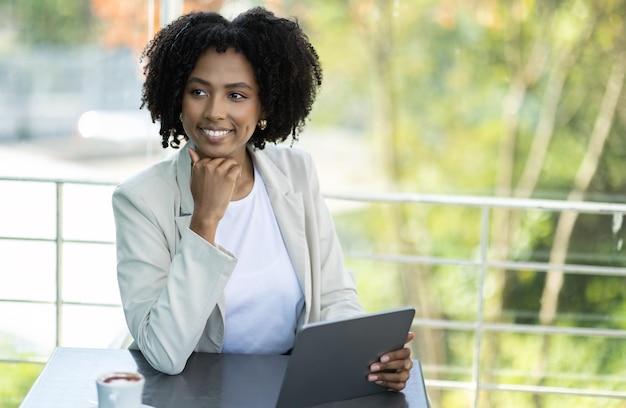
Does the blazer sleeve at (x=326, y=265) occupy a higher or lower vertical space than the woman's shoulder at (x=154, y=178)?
lower

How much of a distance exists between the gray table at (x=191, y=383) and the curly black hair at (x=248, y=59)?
0.59m

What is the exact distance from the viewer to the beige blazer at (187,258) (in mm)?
1699

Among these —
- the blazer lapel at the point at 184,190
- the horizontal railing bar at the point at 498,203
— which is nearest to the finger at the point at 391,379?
the blazer lapel at the point at 184,190

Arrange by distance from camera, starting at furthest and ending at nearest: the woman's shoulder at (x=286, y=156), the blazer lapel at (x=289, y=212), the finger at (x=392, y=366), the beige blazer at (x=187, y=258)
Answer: the woman's shoulder at (x=286, y=156), the blazer lapel at (x=289, y=212), the beige blazer at (x=187, y=258), the finger at (x=392, y=366)

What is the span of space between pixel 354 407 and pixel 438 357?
8.29 ft

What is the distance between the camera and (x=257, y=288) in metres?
1.92

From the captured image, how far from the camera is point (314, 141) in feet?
12.3

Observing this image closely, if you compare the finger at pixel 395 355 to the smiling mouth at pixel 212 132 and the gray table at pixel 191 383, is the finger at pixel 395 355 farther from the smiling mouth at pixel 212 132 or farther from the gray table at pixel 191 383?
the smiling mouth at pixel 212 132

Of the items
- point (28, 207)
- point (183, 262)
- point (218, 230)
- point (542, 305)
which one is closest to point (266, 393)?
point (183, 262)

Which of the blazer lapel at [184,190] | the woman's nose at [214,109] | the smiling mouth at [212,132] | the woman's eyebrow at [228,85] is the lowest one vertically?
the blazer lapel at [184,190]

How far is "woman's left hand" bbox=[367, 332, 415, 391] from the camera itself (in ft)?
5.15

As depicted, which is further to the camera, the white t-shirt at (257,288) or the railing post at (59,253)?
the railing post at (59,253)

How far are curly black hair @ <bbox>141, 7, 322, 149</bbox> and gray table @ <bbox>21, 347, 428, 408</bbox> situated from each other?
591 mm

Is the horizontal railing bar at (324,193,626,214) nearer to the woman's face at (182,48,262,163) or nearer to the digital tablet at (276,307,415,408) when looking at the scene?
the woman's face at (182,48,262,163)
